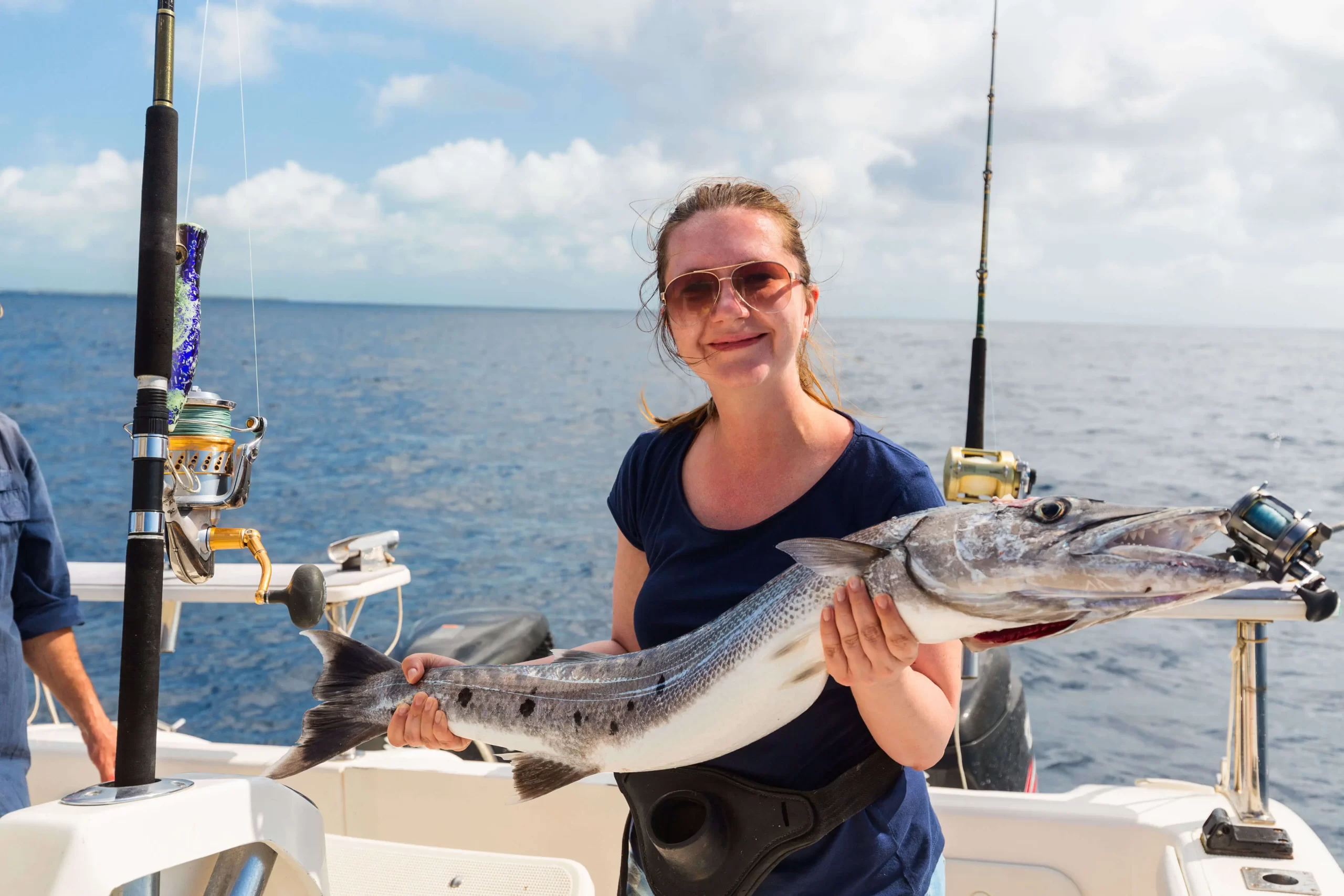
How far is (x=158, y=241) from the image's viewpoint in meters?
1.86

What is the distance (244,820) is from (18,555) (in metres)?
1.56

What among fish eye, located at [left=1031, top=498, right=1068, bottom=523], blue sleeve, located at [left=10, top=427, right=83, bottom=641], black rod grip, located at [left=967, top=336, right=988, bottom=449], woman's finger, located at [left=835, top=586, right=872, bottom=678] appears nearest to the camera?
fish eye, located at [left=1031, top=498, right=1068, bottom=523]

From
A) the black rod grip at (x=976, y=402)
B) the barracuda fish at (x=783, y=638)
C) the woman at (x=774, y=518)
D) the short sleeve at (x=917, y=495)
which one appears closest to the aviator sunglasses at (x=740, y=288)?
the woman at (x=774, y=518)

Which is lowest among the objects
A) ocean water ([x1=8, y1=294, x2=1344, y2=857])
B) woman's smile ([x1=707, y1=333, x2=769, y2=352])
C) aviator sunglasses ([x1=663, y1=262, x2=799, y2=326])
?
ocean water ([x1=8, y1=294, x2=1344, y2=857])

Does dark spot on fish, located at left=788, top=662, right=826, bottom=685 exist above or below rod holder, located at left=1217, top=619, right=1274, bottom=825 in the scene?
above

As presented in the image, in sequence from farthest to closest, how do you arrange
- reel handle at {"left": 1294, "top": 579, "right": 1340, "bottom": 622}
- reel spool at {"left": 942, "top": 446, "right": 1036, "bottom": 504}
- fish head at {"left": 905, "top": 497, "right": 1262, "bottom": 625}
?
1. reel spool at {"left": 942, "top": 446, "right": 1036, "bottom": 504}
2. reel handle at {"left": 1294, "top": 579, "right": 1340, "bottom": 622}
3. fish head at {"left": 905, "top": 497, "right": 1262, "bottom": 625}

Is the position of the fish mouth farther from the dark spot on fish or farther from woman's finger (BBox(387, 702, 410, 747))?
woman's finger (BBox(387, 702, 410, 747))

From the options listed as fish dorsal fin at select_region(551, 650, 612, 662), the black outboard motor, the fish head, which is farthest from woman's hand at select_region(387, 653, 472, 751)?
the black outboard motor

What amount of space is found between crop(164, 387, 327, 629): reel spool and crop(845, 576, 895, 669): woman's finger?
4.24 feet

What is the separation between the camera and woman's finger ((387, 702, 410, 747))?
225 cm

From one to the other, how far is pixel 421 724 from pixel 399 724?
0.06 metres

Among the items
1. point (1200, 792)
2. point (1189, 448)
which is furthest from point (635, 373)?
point (1200, 792)

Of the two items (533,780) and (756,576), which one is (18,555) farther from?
(756,576)

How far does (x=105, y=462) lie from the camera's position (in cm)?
2050
